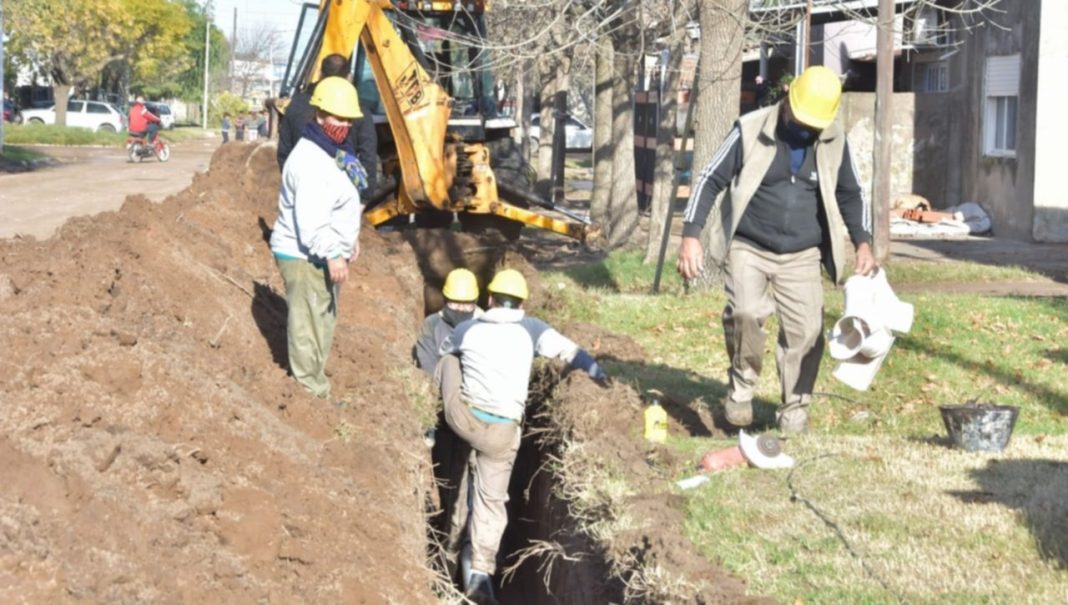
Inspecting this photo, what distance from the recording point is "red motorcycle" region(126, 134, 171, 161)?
4191 cm

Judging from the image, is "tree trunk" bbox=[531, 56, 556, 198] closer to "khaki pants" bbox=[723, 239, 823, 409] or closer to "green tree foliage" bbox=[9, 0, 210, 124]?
"khaki pants" bbox=[723, 239, 823, 409]

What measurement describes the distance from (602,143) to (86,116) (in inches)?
1706

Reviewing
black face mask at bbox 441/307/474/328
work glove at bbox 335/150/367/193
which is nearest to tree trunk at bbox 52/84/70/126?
black face mask at bbox 441/307/474/328

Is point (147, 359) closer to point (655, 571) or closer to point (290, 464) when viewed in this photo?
point (290, 464)

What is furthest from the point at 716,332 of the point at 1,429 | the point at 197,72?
the point at 197,72

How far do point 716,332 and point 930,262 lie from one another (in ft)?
23.7

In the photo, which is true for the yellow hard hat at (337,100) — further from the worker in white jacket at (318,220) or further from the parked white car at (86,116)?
the parked white car at (86,116)

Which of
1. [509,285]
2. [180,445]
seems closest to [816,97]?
[509,285]

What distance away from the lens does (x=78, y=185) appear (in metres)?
30.4

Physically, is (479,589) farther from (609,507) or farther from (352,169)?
(352,169)

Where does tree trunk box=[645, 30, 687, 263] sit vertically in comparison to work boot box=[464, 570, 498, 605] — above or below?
above

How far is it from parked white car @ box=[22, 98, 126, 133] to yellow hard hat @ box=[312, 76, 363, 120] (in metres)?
55.9

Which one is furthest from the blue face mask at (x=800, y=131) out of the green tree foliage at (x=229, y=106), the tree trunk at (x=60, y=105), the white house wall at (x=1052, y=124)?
the green tree foliage at (x=229, y=106)

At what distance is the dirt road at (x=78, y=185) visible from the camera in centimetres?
2221
